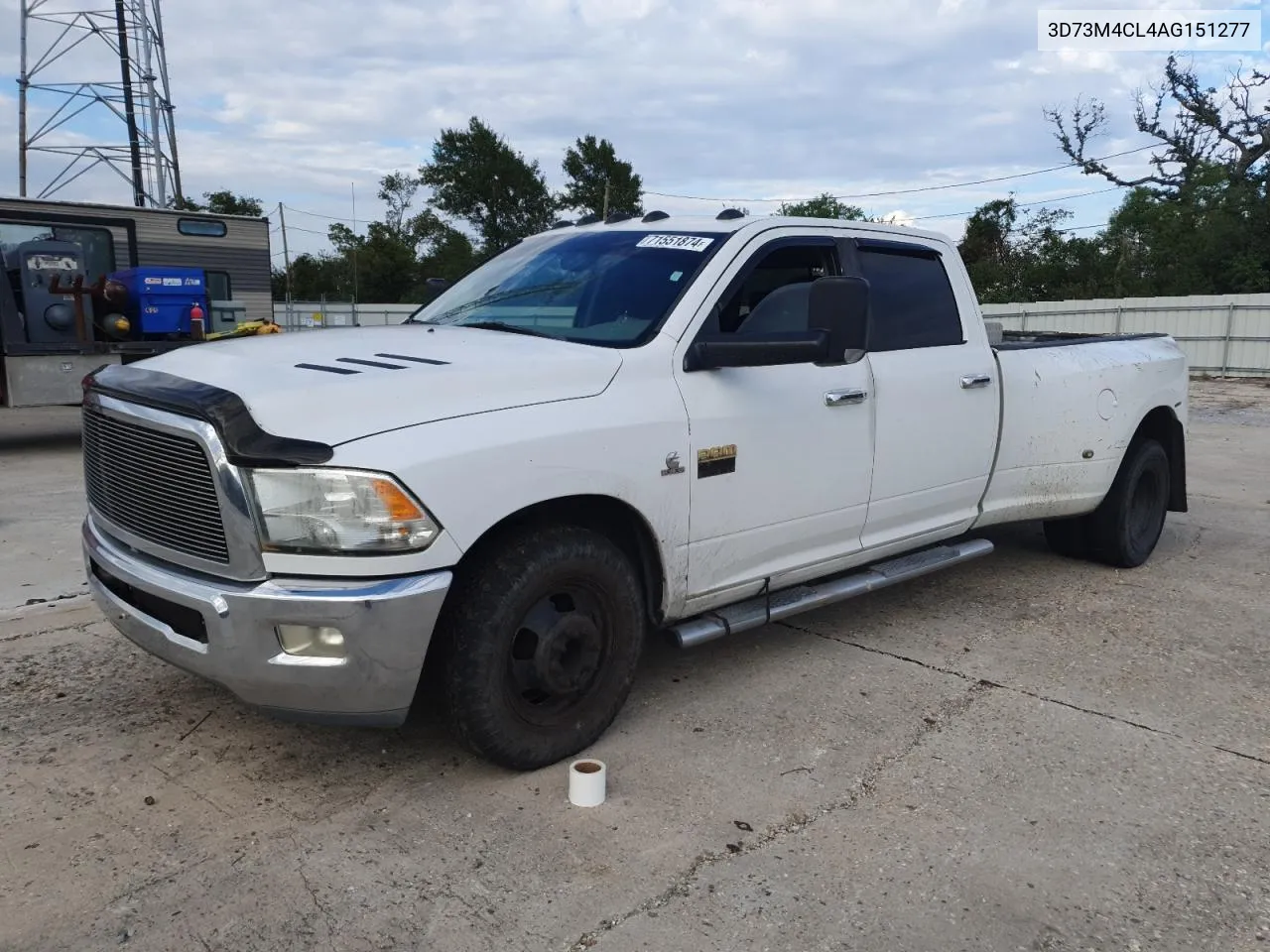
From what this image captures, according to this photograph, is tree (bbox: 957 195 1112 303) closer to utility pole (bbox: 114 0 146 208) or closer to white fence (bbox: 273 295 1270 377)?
white fence (bbox: 273 295 1270 377)

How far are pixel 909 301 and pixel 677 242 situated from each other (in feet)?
4.25

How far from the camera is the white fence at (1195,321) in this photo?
75.4ft

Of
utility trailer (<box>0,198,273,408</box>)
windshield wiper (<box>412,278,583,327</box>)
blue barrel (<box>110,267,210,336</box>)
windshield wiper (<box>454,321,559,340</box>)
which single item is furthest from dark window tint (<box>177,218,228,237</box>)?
windshield wiper (<box>454,321,559,340</box>)

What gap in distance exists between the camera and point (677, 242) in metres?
4.17

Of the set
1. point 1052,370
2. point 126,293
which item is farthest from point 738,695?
point 126,293

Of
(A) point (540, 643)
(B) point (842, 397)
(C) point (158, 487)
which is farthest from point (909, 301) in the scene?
(C) point (158, 487)

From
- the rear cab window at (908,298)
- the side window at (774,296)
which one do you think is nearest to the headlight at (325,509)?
the side window at (774,296)

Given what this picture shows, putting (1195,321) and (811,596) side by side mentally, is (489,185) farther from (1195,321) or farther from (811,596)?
(811,596)

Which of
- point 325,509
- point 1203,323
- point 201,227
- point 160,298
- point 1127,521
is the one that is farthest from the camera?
point 1203,323

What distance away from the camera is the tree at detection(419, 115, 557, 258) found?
184ft

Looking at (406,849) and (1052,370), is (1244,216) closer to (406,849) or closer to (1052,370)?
(1052,370)

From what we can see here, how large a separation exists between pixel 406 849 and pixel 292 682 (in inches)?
23.0

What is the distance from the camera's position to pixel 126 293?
11336 millimetres

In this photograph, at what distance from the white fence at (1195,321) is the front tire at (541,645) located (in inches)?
743
